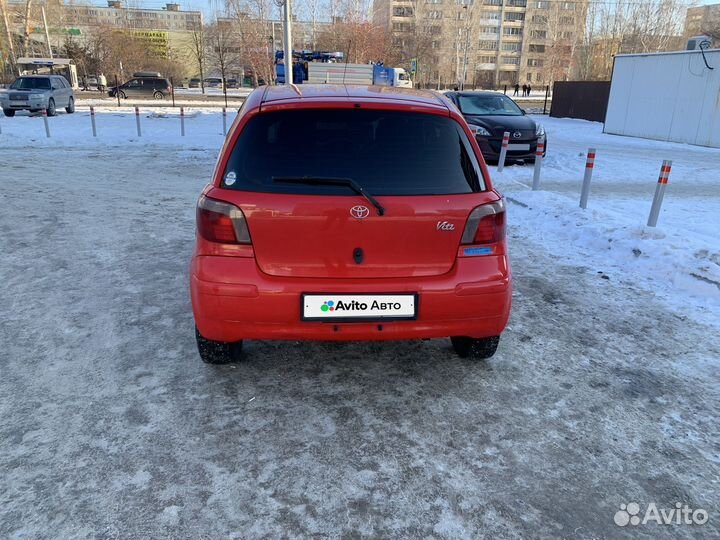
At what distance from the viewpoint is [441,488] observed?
99.9 inches

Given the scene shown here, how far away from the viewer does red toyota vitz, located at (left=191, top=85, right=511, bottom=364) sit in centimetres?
296

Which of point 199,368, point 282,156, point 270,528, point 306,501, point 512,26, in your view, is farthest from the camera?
point 512,26

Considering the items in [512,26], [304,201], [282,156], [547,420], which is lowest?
[547,420]

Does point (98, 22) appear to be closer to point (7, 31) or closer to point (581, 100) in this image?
point (7, 31)

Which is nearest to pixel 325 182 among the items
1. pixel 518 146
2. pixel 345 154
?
pixel 345 154

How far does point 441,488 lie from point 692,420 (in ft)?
5.38

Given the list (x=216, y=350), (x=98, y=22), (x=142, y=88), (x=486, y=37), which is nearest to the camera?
(x=216, y=350)

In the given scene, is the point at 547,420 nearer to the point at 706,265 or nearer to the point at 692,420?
the point at 692,420

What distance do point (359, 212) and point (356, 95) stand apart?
0.85 metres

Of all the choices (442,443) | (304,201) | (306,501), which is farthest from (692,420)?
(304,201)

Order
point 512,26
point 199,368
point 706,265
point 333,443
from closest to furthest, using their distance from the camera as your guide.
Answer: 1. point 333,443
2. point 199,368
3. point 706,265
4. point 512,26

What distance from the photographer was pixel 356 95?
3.32m

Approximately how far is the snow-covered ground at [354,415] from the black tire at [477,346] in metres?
0.08

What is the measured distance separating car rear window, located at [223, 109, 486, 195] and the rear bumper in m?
0.47
